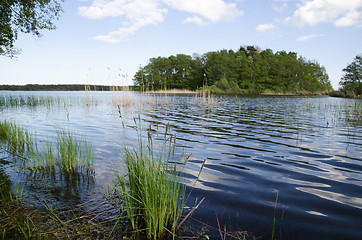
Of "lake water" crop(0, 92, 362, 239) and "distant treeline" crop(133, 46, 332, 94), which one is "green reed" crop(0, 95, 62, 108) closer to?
"lake water" crop(0, 92, 362, 239)

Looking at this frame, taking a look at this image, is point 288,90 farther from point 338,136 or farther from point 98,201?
point 98,201

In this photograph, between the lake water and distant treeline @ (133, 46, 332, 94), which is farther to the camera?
distant treeline @ (133, 46, 332, 94)

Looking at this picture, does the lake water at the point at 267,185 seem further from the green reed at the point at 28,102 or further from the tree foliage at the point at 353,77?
the tree foliage at the point at 353,77

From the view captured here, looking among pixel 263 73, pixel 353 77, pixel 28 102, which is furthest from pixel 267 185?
pixel 263 73

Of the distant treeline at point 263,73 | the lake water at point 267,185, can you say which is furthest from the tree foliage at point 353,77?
the lake water at point 267,185

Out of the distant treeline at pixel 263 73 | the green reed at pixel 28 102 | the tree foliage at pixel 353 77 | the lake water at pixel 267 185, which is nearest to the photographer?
the lake water at pixel 267 185

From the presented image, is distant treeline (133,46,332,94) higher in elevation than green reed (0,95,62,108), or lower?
higher

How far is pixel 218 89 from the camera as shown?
5834 cm

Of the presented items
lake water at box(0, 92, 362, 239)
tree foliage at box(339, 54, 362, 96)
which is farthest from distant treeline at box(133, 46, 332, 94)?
lake water at box(0, 92, 362, 239)

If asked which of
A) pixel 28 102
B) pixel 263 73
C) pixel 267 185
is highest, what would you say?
pixel 263 73

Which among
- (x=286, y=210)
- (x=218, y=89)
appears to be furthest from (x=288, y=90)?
(x=286, y=210)

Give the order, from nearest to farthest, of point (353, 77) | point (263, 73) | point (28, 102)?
point (28, 102) < point (353, 77) < point (263, 73)

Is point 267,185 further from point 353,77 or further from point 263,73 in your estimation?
point 263,73

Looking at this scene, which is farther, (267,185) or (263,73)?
(263,73)
